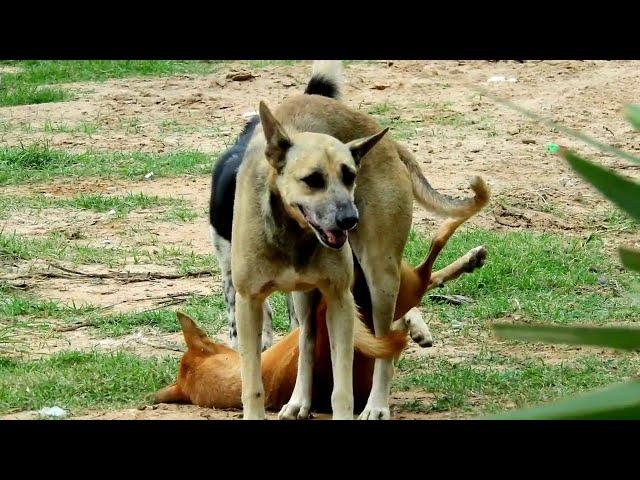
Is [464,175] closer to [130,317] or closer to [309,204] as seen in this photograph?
[130,317]

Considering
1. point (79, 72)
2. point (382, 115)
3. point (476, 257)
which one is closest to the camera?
point (476, 257)

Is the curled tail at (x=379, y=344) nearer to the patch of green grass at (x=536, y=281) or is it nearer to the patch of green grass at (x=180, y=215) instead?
the patch of green grass at (x=536, y=281)

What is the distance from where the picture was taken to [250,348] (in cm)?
527

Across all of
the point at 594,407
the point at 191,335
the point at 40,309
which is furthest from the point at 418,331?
the point at 594,407

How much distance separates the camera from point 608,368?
21.3ft

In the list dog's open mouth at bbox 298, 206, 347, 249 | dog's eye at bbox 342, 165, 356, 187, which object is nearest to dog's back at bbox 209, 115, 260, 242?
dog's eye at bbox 342, 165, 356, 187

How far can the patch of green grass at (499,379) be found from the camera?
5.96 meters

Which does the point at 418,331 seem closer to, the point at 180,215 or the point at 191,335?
the point at 191,335

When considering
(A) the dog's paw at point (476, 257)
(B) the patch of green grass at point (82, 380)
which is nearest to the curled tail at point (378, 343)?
(B) the patch of green grass at point (82, 380)

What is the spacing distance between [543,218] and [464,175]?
1.15 metres

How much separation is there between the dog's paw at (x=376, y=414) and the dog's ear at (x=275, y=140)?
4.74 ft

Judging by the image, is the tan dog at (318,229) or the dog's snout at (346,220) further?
the tan dog at (318,229)

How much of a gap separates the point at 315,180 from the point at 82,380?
2.14m

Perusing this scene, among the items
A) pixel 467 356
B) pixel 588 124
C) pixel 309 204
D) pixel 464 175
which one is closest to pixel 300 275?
pixel 309 204
